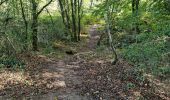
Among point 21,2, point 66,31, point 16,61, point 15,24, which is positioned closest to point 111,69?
point 16,61

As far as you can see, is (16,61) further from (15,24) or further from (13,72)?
(15,24)

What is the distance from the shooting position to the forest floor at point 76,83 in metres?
9.80

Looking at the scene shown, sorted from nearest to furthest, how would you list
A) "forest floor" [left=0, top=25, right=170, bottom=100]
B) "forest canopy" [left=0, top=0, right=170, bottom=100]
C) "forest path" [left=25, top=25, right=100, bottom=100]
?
"forest canopy" [left=0, top=0, right=170, bottom=100] → "forest path" [left=25, top=25, right=100, bottom=100] → "forest floor" [left=0, top=25, right=170, bottom=100]

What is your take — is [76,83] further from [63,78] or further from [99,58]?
[99,58]

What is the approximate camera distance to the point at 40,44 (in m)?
21.2

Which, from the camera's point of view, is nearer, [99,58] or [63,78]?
[63,78]

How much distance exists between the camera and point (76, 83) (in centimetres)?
1143

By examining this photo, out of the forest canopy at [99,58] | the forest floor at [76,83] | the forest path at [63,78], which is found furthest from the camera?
the forest floor at [76,83]

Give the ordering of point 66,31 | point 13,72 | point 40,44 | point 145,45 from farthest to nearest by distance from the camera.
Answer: point 66,31
point 40,44
point 13,72
point 145,45

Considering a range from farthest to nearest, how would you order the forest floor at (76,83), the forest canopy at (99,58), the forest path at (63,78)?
the forest floor at (76,83)
the forest path at (63,78)
the forest canopy at (99,58)

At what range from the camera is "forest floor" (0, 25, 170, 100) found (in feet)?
32.1

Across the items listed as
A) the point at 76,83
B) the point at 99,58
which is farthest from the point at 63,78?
the point at 99,58

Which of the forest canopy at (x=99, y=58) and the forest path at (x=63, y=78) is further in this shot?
the forest path at (x=63, y=78)

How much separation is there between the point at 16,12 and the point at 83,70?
25.1 feet
